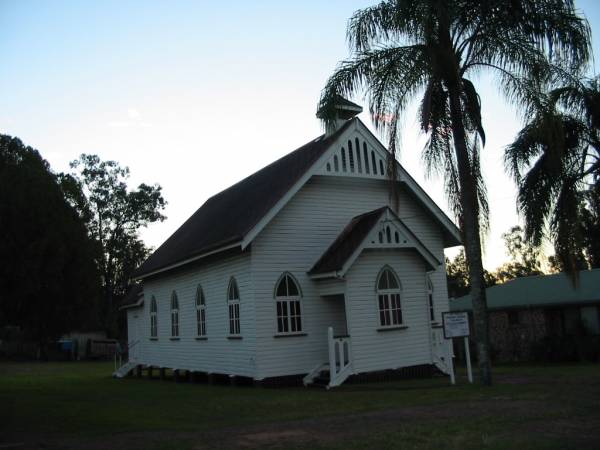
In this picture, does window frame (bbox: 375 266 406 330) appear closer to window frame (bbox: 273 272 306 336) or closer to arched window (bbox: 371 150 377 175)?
window frame (bbox: 273 272 306 336)

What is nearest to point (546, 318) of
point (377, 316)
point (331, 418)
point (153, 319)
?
point (377, 316)

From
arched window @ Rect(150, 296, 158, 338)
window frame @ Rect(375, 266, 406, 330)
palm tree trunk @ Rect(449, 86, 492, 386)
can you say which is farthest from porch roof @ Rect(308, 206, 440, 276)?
arched window @ Rect(150, 296, 158, 338)

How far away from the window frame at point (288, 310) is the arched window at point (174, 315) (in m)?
7.75

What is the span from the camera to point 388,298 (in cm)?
2069

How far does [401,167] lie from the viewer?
916 inches

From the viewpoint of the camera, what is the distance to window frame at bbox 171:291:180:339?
88.9 ft

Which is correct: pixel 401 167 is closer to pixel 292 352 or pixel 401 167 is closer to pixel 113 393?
pixel 292 352

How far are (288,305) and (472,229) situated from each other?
269 inches

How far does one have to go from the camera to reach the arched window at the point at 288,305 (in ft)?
67.8

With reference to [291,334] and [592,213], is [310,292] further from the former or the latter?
[592,213]

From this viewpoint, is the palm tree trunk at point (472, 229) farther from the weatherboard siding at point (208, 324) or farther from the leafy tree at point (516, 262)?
the leafy tree at point (516, 262)

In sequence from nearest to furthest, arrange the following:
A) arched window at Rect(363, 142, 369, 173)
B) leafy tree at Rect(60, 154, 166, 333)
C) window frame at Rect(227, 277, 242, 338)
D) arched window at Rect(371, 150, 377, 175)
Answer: window frame at Rect(227, 277, 242, 338)
arched window at Rect(363, 142, 369, 173)
arched window at Rect(371, 150, 377, 175)
leafy tree at Rect(60, 154, 166, 333)

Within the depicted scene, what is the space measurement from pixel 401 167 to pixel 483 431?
14.3 metres

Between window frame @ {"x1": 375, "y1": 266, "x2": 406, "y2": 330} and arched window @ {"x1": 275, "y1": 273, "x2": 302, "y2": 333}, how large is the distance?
8.58 ft
